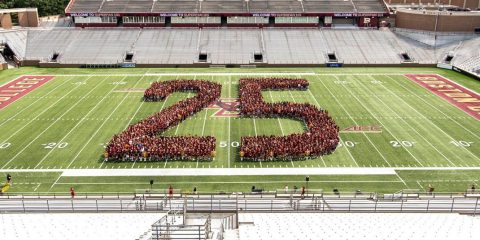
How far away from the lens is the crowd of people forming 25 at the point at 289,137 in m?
22.6

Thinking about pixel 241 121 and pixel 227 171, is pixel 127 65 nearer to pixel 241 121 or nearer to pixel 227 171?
pixel 241 121

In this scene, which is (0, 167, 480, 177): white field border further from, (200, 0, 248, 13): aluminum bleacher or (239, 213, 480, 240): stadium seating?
(200, 0, 248, 13): aluminum bleacher

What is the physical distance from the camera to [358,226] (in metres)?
13.3

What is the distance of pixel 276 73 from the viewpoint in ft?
142

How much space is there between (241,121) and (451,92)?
60.6ft

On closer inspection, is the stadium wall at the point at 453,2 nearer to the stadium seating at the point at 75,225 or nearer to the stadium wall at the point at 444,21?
the stadium wall at the point at 444,21

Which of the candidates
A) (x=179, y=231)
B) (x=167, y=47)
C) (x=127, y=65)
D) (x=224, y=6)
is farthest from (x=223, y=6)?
(x=179, y=231)

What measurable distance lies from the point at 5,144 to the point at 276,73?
25606 mm

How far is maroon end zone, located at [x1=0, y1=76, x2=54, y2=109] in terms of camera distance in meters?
33.6

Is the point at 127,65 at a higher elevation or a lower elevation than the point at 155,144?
lower

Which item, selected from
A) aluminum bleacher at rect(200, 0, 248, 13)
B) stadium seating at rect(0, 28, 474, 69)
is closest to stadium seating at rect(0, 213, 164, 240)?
stadium seating at rect(0, 28, 474, 69)

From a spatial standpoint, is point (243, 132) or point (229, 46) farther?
point (229, 46)

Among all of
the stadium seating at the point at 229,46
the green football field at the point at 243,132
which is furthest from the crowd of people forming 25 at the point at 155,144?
the stadium seating at the point at 229,46

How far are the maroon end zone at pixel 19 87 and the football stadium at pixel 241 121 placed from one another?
171 mm
